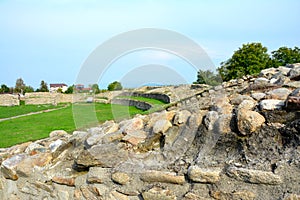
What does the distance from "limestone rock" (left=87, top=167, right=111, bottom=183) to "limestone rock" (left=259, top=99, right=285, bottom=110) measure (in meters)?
1.37

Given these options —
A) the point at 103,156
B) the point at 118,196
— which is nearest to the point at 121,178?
the point at 118,196

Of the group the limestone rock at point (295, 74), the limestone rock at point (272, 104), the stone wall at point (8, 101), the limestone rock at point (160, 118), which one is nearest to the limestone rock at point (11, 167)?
the limestone rock at point (160, 118)

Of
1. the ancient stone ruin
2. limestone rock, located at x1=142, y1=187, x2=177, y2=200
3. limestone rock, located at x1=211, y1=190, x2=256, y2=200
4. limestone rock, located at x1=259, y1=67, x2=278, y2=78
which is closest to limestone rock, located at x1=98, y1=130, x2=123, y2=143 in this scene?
the ancient stone ruin

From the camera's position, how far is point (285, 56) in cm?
1939

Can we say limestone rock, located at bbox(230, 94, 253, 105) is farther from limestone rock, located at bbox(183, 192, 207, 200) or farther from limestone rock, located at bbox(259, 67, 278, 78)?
limestone rock, located at bbox(259, 67, 278, 78)

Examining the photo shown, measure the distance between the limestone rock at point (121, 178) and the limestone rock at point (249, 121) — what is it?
3.18 feet

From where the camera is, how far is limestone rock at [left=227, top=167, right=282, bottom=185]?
76.0 inches

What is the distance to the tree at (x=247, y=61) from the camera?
1836cm

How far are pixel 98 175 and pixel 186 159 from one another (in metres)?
0.76

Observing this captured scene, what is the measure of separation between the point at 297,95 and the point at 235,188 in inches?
33.0

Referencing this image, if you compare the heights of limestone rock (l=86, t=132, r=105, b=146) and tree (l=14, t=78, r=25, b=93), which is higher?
tree (l=14, t=78, r=25, b=93)

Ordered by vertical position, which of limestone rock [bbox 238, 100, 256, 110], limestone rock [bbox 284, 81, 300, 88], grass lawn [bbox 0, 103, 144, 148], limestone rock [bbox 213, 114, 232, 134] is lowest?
grass lawn [bbox 0, 103, 144, 148]

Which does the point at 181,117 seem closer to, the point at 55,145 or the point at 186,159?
the point at 186,159

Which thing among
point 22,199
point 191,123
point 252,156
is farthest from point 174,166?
point 22,199
